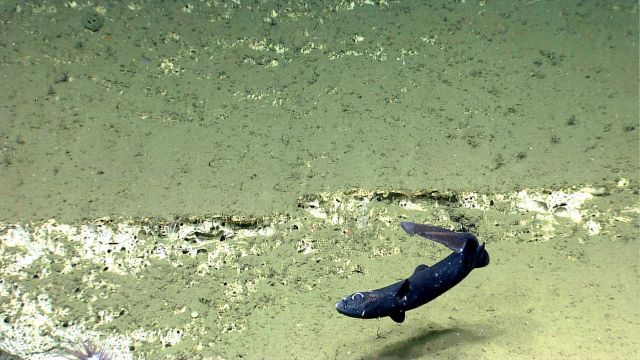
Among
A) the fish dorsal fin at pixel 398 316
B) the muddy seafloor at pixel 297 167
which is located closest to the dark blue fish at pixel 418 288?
the fish dorsal fin at pixel 398 316

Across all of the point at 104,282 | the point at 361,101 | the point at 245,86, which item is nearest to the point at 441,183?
the point at 361,101

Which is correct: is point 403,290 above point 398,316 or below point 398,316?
above

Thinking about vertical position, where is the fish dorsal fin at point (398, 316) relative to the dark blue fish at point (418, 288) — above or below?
below

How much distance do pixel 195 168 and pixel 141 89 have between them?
0.49 meters

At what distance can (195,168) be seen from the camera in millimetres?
2311

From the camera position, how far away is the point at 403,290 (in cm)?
188

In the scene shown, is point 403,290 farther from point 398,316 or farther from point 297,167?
point 297,167

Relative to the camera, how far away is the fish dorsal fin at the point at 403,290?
1863 mm

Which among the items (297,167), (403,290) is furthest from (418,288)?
(297,167)

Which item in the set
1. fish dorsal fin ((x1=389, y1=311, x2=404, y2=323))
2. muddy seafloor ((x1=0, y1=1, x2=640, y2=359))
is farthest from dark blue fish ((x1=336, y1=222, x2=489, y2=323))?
muddy seafloor ((x1=0, y1=1, x2=640, y2=359))

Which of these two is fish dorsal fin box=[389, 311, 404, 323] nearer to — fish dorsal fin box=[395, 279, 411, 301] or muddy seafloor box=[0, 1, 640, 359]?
fish dorsal fin box=[395, 279, 411, 301]

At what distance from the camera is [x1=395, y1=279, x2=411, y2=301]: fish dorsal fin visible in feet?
6.11

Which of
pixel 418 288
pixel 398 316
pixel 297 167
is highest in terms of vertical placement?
pixel 297 167

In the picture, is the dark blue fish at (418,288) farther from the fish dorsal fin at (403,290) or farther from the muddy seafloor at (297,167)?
A: the muddy seafloor at (297,167)
